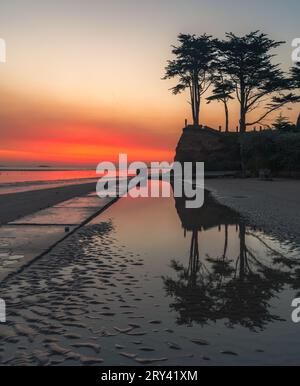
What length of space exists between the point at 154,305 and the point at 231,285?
1563 mm

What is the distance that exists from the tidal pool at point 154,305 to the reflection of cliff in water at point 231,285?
0.05 ft

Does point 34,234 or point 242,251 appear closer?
point 242,251

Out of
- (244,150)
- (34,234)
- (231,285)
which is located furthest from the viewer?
(244,150)

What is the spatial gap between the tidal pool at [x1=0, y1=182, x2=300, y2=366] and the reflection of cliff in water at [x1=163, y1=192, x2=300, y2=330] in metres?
0.01

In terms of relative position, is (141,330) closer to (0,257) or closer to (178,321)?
(178,321)

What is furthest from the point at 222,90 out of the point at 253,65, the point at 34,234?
the point at 34,234

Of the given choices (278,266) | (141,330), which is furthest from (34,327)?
(278,266)

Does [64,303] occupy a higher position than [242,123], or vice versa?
[242,123]

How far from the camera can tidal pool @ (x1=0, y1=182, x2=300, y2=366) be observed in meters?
3.66

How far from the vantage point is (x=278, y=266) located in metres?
7.18

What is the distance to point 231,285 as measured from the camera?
595 cm

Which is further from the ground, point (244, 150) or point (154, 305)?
point (244, 150)

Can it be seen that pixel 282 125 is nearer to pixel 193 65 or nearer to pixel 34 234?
pixel 193 65

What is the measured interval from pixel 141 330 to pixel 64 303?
133cm
